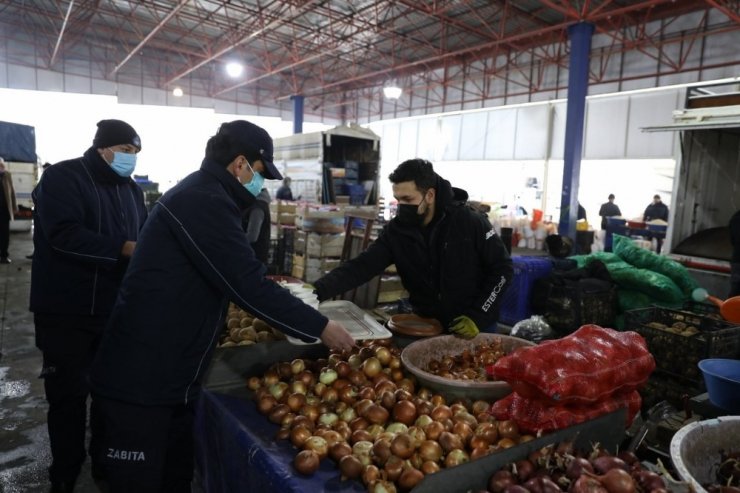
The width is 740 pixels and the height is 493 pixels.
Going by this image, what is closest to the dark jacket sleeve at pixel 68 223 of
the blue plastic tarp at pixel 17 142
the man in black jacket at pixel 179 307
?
the man in black jacket at pixel 179 307

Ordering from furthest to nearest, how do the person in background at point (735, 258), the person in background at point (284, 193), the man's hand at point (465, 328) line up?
the person in background at point (284, 193)
the person in background at point (735, 258)
the man's hand at point (465, 328)

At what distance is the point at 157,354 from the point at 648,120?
18408 millimetres

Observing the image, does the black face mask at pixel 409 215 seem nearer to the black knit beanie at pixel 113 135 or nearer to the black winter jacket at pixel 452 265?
the black winter jacket at pixel 452 265

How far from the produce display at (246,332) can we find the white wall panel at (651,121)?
16.6 m

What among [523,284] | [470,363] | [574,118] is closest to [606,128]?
[574,118]

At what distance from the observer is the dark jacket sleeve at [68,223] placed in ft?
8.79

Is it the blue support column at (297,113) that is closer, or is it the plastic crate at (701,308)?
the plastic crate at (701,308)

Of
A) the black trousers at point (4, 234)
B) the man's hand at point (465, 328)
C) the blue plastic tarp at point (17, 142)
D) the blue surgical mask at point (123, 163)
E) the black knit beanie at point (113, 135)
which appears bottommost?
the black trousers at point (4, 234)

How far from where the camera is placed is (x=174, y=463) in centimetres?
230

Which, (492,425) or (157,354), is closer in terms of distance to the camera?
(492,425)

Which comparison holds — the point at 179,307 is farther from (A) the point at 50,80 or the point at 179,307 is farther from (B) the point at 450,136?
(A) the point at 50,80

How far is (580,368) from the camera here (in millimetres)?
1650

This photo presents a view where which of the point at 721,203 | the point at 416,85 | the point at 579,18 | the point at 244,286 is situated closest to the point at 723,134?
the point at 721,203

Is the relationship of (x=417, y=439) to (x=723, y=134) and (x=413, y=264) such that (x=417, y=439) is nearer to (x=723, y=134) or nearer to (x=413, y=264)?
(x=413, y=264)
